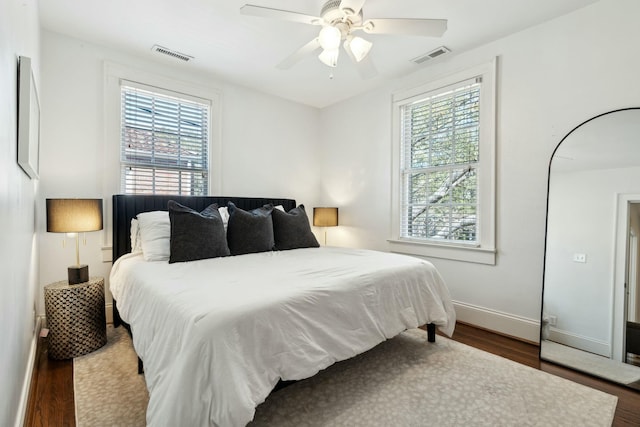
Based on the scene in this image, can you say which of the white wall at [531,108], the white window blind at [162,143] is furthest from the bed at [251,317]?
the white window blind at [162,143]

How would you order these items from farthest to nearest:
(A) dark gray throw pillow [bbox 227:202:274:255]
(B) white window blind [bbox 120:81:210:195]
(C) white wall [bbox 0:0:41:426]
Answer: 1. (B) white window blind [bbox 120:81:210:195]
2. (A) dark gray throw pillow [bbox 227:202:274:255]
3. (C) white wall [bbox 0:0:41:426]

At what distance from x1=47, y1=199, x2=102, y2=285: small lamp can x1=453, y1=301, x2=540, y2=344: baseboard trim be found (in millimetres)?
3479

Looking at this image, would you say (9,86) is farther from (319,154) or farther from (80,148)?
(319,154)

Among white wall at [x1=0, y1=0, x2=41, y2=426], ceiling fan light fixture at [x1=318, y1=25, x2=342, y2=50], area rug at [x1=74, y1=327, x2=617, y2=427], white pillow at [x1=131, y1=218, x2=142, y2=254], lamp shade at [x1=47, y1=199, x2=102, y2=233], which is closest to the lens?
white wall at [x1=0, y1=0, x2=41, y2=426]

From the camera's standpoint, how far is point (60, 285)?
236cm

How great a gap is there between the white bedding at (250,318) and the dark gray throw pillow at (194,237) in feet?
0.41

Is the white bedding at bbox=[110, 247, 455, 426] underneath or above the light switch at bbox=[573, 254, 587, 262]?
underneath

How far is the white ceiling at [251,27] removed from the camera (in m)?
2.33

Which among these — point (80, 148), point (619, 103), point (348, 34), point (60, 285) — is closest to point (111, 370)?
point (60, 285)

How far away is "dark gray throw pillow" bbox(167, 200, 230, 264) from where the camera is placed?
8.05ft

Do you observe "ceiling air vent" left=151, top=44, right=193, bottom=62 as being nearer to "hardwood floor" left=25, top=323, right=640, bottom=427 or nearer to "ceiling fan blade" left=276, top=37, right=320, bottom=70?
"ceiling fan blade" left=276, top=37, right=320, bottom=70

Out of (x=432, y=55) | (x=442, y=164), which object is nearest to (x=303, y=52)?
(x=432, y=55)

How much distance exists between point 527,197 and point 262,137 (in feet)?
10.4

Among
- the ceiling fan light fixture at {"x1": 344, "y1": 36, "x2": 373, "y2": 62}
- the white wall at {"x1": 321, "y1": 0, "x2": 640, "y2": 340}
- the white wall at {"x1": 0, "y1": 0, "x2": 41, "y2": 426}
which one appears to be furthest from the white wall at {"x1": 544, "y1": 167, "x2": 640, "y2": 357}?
the white wall at {"x1": 0, "y1": 0, "x2": 41, "y2": 426}
